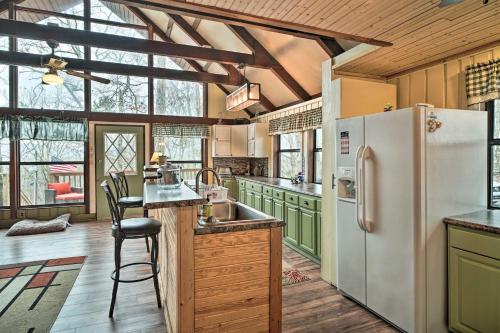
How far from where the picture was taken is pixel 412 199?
2.21m

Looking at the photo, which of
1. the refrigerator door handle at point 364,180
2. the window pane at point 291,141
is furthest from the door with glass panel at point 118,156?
the refrigerator door handle at point 364,180

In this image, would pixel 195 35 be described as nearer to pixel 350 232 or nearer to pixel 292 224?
pixel 292 224

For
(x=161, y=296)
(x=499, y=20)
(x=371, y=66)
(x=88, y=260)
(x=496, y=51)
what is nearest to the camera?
(x=499, y=20)

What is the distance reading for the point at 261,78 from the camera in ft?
18.8

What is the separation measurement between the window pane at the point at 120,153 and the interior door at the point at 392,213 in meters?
5.26

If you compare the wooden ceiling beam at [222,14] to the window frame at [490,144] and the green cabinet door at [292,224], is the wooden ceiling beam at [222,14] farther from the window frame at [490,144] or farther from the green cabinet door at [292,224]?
the green cabinet door at [292,224]

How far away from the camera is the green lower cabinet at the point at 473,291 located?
6.45ft

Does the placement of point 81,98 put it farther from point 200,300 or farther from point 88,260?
point 200,300

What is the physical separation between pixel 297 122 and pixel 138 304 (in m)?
3.66

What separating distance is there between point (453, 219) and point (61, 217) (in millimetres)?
6322

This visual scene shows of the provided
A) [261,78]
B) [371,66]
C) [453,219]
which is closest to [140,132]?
[261,78]

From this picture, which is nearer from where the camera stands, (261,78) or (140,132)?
(261,78)

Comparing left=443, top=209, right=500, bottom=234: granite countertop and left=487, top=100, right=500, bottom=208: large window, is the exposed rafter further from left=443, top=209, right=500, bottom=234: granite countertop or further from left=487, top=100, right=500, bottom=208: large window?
left=443, top=209, right=500, bottom=234: granite countertop

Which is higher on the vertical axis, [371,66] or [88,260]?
[371,66]
